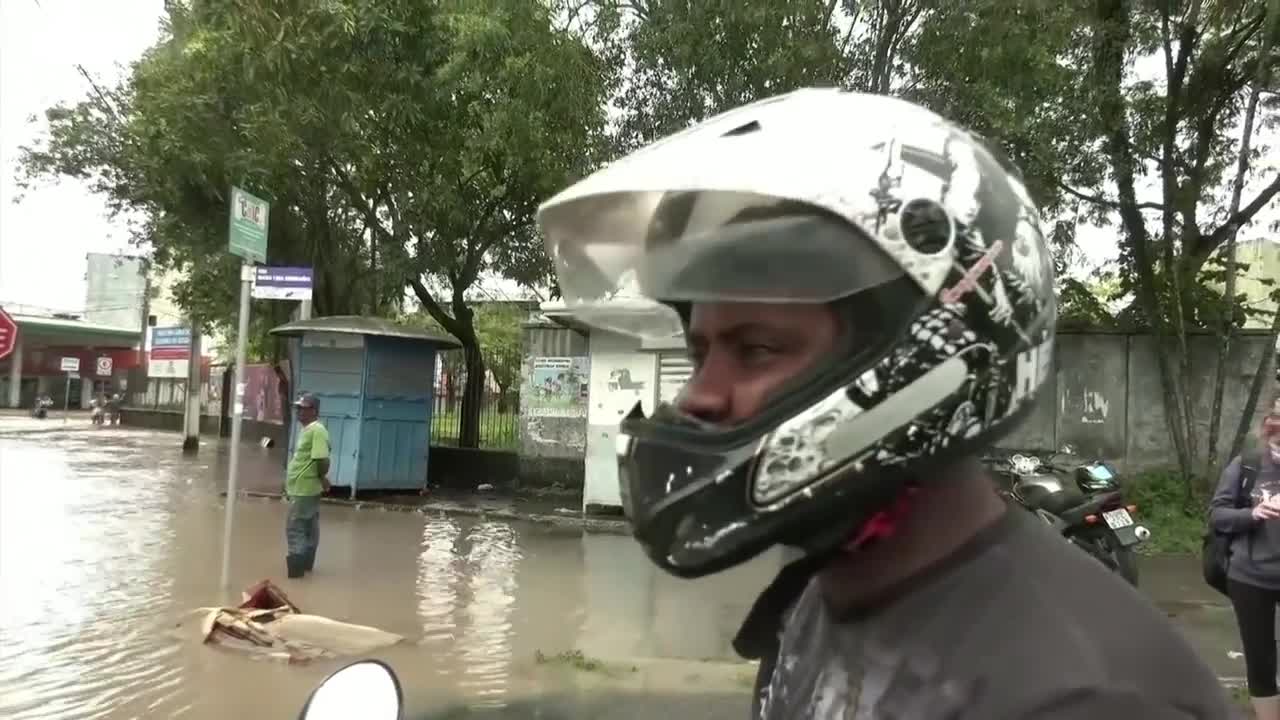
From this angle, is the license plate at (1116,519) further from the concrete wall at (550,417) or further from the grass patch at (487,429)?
the grass patch at (487,429)

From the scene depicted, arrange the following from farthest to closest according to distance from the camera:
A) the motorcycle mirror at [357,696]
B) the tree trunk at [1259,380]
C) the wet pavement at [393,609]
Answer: the tree trunk at [1259,380], the wet pavement at [393,609], the motorcycle mirror at [357,696]

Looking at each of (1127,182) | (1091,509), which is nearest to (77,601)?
(1091,509)

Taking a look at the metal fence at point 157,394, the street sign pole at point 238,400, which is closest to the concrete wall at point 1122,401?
the street sign pole at point 238,400

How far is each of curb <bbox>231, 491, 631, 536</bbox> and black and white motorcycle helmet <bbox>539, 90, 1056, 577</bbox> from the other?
960 cm

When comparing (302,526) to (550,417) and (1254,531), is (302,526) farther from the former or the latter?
(1254,531)

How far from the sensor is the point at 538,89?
9641 mm

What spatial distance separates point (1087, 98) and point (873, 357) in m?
9.94

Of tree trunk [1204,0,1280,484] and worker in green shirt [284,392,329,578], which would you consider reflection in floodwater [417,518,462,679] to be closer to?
worker in green shirt [284,392,329,578]

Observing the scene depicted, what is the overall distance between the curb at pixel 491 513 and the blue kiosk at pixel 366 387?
451mm

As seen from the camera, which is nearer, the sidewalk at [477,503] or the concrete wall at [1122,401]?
the concrete wall at [1122,401]

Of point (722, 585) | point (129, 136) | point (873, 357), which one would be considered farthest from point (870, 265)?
point (129, 136)

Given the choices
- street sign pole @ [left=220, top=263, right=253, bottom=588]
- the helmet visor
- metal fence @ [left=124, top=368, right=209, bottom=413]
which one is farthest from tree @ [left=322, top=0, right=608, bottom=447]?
metal fence @ [left=124, top=368, right=209, bottom=413]

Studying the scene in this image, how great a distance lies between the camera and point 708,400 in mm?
1210

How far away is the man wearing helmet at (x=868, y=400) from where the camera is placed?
3.54 ft
